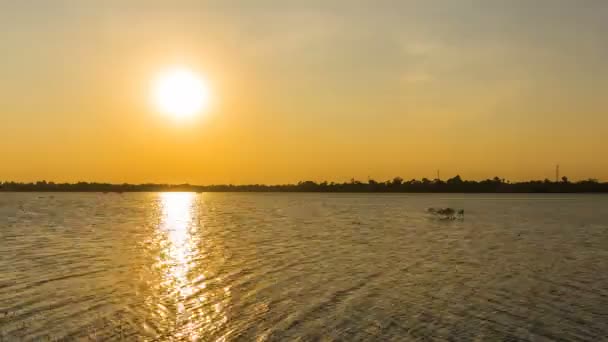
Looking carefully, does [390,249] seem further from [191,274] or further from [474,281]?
[191,274]

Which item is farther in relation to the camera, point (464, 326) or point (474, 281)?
point (474, 281)

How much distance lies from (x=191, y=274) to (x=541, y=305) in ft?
59.0

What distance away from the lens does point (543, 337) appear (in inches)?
667

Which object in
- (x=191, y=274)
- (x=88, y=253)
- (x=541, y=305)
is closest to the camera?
(x=541, y=305)

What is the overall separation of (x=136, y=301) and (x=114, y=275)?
274 inches

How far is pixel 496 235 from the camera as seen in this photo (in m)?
54.0

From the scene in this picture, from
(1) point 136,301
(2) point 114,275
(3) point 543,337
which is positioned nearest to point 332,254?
(2) point 114,275

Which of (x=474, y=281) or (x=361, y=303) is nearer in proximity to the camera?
(x=361, y=303)

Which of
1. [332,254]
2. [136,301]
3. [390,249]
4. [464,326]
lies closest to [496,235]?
[390,249]

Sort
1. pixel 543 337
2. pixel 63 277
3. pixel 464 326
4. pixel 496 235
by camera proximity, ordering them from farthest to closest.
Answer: pixel 496 235
pixel 63 277
pixel 464 326
pixel 543 337

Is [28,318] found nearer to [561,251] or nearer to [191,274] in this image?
[191,274]

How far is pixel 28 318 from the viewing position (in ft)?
59.9

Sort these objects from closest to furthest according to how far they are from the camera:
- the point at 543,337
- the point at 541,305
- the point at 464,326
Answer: the point at 543,337
the point at 464,326
the point at 541,305

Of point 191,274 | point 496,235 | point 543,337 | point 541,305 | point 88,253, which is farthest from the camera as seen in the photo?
point 496,235
